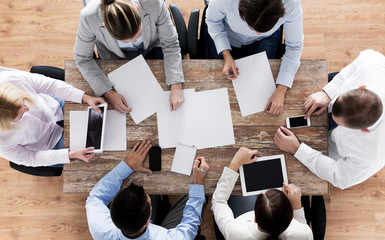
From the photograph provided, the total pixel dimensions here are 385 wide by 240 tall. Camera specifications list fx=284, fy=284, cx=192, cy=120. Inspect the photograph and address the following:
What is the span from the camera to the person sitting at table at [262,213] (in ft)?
4.36

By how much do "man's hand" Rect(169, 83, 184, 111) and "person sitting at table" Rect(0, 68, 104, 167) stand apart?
Answer: 39 cm

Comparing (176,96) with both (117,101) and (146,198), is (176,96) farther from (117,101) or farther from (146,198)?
(146,198)

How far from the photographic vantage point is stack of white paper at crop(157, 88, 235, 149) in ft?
5.11

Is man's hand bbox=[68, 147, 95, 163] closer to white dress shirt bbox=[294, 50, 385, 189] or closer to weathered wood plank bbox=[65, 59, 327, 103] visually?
weathered wood plank bbox=[65, 59, 327, 103]

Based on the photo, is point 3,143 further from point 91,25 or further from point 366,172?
point 366,172

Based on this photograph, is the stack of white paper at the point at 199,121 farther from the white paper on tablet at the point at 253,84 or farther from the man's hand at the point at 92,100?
the man's hand at the point at 92,100

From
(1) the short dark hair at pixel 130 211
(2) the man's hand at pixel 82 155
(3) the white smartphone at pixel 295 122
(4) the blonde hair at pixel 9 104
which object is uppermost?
(4) the blonde hair at pixel 9 104

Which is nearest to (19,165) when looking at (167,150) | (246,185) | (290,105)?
(167,150)

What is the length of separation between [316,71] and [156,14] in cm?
94

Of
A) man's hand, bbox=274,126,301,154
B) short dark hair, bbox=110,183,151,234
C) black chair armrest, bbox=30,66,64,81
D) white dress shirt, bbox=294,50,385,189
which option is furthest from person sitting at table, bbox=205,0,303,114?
black chair armrest, bbox=30,66,64,81

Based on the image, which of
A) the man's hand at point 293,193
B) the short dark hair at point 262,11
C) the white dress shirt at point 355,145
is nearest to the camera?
the short dark hair at point 262,11

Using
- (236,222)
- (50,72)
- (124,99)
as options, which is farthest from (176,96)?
(50,72)

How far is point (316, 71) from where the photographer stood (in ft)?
5.27

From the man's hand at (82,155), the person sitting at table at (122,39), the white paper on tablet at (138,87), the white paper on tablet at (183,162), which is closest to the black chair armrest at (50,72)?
the person sitting at table at (122,39)
